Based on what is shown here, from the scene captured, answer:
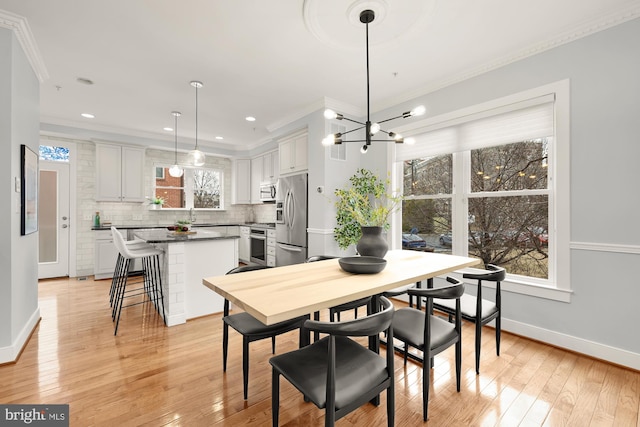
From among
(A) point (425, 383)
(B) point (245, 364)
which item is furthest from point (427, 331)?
(B) point (245, 364)

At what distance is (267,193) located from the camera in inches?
238

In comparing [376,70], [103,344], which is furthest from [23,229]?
[376,70]

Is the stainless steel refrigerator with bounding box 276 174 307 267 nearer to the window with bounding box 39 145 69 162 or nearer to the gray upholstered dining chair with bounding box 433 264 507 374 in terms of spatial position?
the gray upholstered dining chair with bounding box 433 264 507 374

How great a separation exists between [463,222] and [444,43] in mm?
1908

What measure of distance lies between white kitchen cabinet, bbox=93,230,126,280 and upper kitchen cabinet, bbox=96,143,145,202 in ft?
2.32

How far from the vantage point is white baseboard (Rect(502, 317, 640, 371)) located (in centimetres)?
226

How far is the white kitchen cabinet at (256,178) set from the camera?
21.0ft

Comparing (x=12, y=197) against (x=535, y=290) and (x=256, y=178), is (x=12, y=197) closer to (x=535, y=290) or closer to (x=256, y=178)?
(x=256, y=178)

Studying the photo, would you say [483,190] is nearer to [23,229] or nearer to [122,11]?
[122,11]

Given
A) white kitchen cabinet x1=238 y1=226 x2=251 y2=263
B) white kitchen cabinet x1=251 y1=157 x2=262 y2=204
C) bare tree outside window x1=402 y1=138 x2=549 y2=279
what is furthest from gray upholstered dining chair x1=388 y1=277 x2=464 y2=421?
white kitchen cabinet x1=251 y1=157 x2=262 y2=204

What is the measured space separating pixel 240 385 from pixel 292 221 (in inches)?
111

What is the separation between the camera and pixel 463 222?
340 centimetres

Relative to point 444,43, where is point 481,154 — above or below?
below

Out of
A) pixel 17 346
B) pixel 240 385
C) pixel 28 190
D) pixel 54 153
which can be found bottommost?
pixel 240 385
